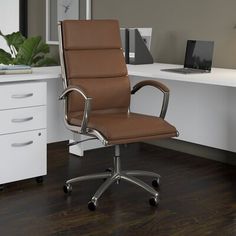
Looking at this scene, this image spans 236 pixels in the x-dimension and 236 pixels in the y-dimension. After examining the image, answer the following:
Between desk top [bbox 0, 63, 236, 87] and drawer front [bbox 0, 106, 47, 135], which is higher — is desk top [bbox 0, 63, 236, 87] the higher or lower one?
the higher one

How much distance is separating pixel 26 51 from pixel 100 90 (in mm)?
1793

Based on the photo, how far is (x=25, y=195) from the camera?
332cm

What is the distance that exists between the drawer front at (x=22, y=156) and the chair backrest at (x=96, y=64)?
370mm

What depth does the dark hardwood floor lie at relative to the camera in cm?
279

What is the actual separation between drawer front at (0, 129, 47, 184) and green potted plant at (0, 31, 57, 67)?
1604mm

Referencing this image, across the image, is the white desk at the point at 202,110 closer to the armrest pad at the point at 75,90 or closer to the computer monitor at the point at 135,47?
the computer monitor at the point at 135,47

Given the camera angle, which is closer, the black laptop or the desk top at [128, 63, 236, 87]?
the desk top at [128, 63, 236, 87]

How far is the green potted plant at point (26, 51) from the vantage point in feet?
16.0

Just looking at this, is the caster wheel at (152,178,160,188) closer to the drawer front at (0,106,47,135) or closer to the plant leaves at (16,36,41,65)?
the drawer front at (0,106,47,135)

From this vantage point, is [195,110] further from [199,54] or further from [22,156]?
[22,156]

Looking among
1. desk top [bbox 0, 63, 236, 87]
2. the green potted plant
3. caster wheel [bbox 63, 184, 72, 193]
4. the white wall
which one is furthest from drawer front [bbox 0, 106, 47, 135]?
the white wall

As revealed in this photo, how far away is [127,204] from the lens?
317 centimetres

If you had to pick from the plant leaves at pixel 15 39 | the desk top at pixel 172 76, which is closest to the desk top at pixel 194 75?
the desk top at pixel 172 76

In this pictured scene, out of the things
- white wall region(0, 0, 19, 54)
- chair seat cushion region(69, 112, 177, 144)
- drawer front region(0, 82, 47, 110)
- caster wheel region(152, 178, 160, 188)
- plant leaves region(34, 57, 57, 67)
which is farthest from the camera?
white wall region(0, 0, 19, 54)
